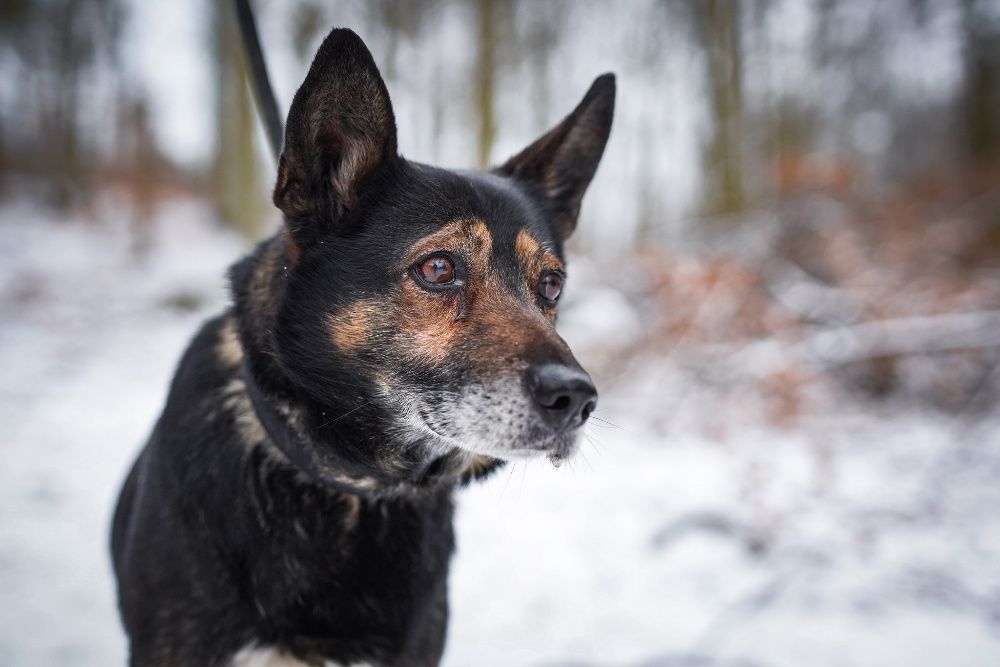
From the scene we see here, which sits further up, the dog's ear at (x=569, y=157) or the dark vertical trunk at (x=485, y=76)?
the dark vertical trunk at (x=485, y=76)

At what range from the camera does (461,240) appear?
1.96 meters

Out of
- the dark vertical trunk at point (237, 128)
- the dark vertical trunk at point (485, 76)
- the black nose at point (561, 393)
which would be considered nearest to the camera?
the black nose at point (561, 393)

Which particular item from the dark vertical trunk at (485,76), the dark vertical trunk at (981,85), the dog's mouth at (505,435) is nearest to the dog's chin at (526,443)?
the dog's mouth at (505,435)

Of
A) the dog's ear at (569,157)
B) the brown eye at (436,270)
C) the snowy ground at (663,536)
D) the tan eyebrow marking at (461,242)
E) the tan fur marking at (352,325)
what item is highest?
the dog's ear at (569,157)

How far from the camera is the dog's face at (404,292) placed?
5.62ft

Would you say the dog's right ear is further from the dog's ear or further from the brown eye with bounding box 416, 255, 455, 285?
the dog's ear

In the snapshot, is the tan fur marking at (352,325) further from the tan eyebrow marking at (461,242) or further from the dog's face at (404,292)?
the tan eyebrow marking at (461,242)

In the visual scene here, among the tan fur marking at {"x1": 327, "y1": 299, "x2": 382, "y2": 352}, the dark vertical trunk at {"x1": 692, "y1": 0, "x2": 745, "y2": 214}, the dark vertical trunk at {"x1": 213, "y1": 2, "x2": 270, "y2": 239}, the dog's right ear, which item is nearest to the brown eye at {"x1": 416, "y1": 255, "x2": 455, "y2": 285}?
the tan fur marking at {"x1": 327, "y1": 299, "x2": 382, "y2": 352}

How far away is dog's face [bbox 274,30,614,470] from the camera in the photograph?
1.71m

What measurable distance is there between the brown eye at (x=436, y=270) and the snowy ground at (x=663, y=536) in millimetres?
700

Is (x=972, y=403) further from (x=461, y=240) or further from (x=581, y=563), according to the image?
(x=461, y=240)

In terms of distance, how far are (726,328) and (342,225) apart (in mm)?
6163

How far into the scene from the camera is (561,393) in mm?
1626

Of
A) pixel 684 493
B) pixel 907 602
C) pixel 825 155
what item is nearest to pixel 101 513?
pixel 684 493
